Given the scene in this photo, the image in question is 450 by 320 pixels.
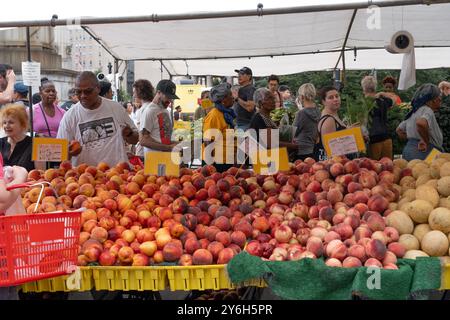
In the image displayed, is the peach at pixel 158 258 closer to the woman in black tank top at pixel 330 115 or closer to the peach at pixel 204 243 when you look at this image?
the peach at pixel 204 243

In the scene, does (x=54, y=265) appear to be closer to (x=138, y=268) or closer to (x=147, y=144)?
(x=138, y=268)

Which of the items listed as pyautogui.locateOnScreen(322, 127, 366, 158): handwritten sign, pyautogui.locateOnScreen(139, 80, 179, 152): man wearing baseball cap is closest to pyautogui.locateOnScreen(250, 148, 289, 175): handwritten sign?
pyautogui.locateOnScreen(322, 127, 366, 158): handwritten sign

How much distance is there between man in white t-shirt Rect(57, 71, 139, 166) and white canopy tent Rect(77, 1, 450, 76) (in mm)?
1163

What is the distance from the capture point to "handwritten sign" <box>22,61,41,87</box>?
4.70m

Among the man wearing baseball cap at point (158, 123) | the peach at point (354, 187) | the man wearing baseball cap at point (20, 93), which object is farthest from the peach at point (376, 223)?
the man wearing baseball cap at point (20, 93)

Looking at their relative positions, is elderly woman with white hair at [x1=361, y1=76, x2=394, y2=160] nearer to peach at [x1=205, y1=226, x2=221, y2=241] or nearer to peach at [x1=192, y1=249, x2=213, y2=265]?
peach at [x1=205, y1=226, x2=221, y2=241]

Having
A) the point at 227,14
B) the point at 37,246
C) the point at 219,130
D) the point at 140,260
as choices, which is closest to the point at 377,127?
the point at 219,130

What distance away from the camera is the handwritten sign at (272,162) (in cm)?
367

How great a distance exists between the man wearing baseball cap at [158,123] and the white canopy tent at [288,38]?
662 mm

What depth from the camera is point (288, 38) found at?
7.19 m

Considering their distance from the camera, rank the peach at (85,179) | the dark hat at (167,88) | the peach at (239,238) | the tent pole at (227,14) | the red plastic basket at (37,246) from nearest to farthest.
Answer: the red plastic basket at (37,246), the peach at (239,238), the peach at (85,179), the tent pole at (227,14), the dark hat at (167,88)

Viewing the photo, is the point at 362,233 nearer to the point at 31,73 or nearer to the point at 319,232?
the point at 319,232

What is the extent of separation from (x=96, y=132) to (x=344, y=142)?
6.15ft

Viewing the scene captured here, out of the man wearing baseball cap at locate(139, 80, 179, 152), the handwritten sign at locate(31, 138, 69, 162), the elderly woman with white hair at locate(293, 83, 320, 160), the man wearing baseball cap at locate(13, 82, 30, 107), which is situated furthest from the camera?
the man wearing baseball cap at locate(13, 82, 30, 107)
